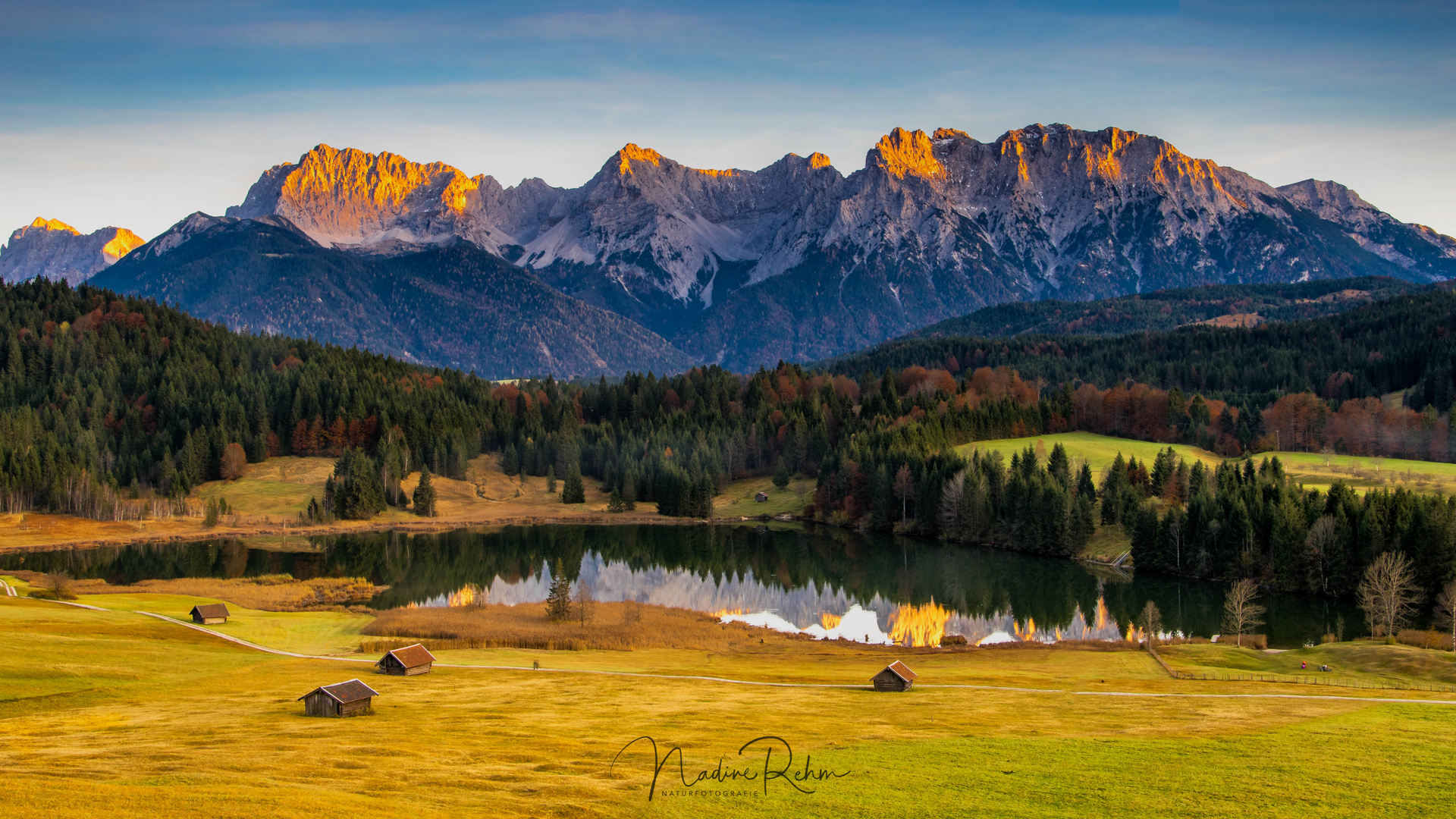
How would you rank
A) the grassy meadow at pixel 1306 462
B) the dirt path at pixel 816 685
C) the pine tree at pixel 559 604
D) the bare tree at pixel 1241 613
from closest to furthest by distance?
the dirt path at pixel 816 685 → the bare tree at pixel 1241 613 → the pine tree at pixel 559 604 → the grassy meadow at pixel 1306 462

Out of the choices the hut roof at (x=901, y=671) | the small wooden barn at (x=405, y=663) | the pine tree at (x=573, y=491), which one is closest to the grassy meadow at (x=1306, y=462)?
the pine tree at (x=573, y=491)

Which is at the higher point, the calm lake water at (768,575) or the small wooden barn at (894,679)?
the small wooden barn at (894,679)

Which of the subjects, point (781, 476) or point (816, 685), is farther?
point (781, 476)

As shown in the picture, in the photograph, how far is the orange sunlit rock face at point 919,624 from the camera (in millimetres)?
68938

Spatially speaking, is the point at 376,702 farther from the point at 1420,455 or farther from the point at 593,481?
the point at 1420,455

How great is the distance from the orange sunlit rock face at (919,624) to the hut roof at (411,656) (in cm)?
3288

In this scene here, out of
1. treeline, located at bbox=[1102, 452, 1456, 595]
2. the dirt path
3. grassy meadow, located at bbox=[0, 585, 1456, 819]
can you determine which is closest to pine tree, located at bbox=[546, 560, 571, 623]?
grassy meadow, located at bbox=[0, 585, 1456, 819]

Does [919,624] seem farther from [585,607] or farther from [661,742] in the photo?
[661,742]

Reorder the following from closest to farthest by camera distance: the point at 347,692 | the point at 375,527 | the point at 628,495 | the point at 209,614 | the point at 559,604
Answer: the point at 347,692, the point at 209,614, the point at 559,604, the point at 375,527, the point at 628,495

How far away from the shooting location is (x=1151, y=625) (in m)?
62.7

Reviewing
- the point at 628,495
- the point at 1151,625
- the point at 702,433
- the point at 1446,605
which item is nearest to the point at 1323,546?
the point at 1446,605

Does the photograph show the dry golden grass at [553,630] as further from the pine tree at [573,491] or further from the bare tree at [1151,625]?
the pine tree at [573,491]

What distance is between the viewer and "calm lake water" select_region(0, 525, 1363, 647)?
74.8m

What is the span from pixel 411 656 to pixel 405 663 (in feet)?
2.60
